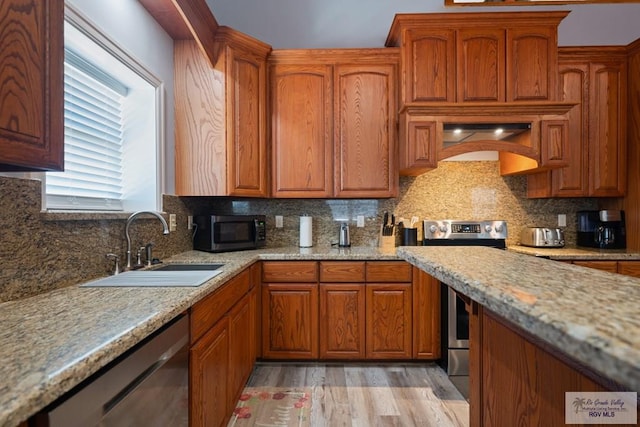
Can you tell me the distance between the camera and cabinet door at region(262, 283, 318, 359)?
230cm

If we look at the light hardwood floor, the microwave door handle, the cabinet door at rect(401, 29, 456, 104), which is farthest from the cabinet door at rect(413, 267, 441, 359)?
the cabinet door at rect(401, 29, 456, 104)

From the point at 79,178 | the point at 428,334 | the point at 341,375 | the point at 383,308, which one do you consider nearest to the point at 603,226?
the point at 428,334

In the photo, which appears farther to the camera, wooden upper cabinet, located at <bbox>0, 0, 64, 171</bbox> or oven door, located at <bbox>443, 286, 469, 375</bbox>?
oven door, located at <bbox>443, 286, 469, 375</bbox>

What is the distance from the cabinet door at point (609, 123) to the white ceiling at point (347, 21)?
19.8 inches

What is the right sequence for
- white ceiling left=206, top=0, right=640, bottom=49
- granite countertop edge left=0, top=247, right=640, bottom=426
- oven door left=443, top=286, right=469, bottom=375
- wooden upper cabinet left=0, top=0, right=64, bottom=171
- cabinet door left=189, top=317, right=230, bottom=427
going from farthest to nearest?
white ceiling left=206, top=0, right=640, bottom=49 → oven door left=443, top=286, right=469, bottom=375 → cabinet door left=189, top=317, right=230, bottom=427 → wooden upper cabinet left=0, top=0, right=64, bottom=171 → granite countertop edge left=0, top=247, right=640, bottom=426

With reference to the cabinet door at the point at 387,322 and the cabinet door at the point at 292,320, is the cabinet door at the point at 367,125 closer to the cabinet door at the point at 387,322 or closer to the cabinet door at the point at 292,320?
the cabinet door at the point at 387,322

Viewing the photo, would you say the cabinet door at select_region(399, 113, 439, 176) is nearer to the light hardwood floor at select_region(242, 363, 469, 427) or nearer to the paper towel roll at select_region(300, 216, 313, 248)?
the paper towel roll at select_region(300, 216, 313, 248)

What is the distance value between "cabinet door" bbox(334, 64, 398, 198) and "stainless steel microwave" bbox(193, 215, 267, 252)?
85cm

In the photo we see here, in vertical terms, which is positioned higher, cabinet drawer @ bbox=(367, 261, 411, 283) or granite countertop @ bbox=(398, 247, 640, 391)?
granite countertop @ bbox=(398, 247, 640, 391)

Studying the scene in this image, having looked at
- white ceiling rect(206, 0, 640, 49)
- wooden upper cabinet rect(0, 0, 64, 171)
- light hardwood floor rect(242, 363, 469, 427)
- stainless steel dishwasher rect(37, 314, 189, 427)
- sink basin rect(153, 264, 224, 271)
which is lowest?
light hardwood floor rect(242, 363, 469, 427)

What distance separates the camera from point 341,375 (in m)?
2.22

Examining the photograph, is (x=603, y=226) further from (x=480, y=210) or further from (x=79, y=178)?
(x=79, y=178)

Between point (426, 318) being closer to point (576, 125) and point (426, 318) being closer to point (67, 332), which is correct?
point (576, 125)

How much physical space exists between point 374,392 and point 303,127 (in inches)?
79.8
